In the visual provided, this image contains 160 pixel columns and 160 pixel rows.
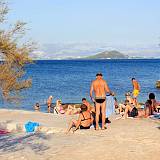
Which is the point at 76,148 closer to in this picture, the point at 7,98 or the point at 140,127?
the point at 7,98

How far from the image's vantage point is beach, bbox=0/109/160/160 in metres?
11.4

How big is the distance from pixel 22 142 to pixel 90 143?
2089mm

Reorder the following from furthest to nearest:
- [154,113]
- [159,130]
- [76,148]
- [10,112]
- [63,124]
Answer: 1. [10,112]
2. [154,113]
3. [63,124]
4. [159,130]
5. [76,148]

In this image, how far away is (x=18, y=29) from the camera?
11734 millimetres

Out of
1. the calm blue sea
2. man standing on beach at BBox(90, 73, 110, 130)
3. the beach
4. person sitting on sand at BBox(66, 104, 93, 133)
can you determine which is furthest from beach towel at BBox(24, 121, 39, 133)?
man standing on beach at BBox(90, 73, 110, 130)

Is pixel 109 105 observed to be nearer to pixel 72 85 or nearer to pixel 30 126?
pixel 30 126

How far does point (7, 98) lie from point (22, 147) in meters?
1.38

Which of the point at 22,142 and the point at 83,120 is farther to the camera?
the point at 83,120

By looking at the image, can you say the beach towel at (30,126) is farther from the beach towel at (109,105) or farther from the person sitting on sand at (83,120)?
the beach towel at (109,105)

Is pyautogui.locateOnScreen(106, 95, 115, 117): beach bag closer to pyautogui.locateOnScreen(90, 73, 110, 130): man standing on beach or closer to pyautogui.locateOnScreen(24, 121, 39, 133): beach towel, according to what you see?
pyautogui.locateOnScreen(90, 73, 110, 130): man standing on beach

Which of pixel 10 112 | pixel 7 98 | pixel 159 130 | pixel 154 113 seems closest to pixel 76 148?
pixel 7 98

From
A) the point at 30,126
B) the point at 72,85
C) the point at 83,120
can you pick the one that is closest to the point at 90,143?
the point at 83,120

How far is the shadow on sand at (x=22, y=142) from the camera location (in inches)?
494

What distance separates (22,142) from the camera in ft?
44.6
